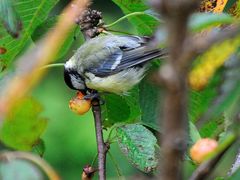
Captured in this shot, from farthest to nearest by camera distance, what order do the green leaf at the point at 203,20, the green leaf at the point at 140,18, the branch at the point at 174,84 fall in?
1. the green leaf at the point at 140,18
2. the green leaf at the point at 203,20
3. the branch at the point at 174,84

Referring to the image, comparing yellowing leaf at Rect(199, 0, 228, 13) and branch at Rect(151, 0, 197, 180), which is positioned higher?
branch at Rect(151, 0, 197, 180)

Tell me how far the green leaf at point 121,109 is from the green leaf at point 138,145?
0.10 metres

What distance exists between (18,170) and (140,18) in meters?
0.88

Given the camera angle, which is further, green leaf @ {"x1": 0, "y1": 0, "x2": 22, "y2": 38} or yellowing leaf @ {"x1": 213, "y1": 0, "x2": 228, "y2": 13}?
yellowing leaf @ {"x1": 213, "y1": 0, "x2": 228, "y2": 13}

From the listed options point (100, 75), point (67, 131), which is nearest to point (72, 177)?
point (67, 131)

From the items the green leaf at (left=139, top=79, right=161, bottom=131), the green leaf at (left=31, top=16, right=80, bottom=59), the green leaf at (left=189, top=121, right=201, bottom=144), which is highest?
the green leaf at (left=189, top=121, right=201, bottom=144)

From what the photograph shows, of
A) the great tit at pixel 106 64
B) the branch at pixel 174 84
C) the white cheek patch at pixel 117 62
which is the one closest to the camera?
the branch at pixel 174 84

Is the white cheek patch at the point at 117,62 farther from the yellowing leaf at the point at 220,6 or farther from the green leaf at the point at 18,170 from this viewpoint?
the green leaf at the point at 18,170

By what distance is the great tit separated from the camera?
202cm

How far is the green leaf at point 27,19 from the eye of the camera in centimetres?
135

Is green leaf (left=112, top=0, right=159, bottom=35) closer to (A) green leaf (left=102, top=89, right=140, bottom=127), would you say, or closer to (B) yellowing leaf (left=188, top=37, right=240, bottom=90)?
(A) green leaf (left=102, top=89, right=140, bottom=127)

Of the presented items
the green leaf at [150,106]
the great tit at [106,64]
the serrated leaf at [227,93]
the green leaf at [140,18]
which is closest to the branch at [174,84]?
the serrated leaf at [227,93]

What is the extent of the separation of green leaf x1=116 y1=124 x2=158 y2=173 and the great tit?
69cm

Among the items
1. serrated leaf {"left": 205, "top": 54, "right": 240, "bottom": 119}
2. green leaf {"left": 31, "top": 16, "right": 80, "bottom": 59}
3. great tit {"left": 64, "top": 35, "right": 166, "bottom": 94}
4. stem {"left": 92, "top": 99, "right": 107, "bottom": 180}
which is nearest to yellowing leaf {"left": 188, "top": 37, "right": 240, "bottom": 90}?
serrated leaf {"left": 205, "top": 54, "right": 240, "bottom": 119}
